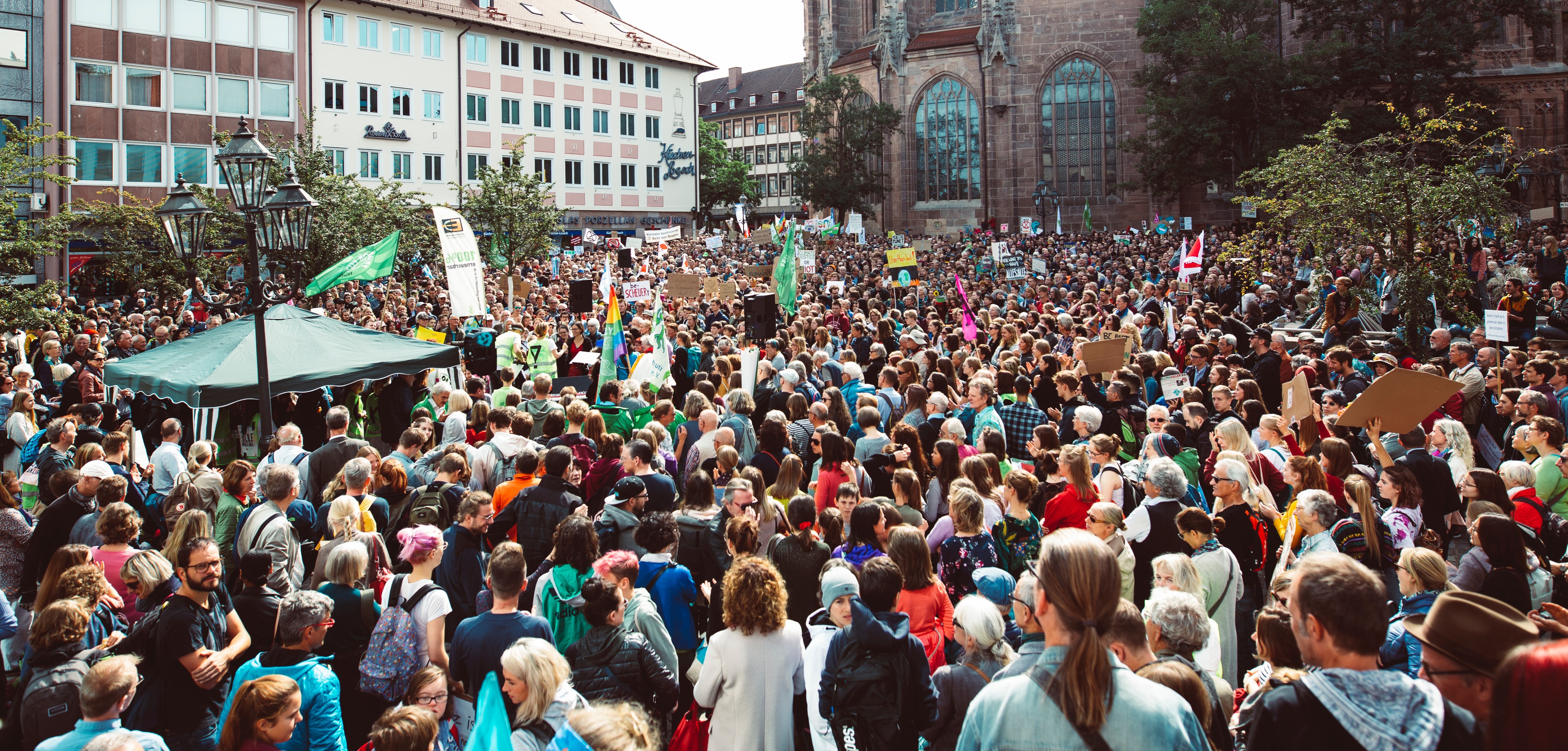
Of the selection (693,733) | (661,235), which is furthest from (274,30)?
(693,733)

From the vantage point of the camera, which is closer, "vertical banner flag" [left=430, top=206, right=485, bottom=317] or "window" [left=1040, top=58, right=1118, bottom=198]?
"vertical banner flag" [left=430, top=206, right=485, bottom=317]

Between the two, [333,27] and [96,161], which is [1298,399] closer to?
[96,161]

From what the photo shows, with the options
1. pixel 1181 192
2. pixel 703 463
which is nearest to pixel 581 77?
pixel 1181 192

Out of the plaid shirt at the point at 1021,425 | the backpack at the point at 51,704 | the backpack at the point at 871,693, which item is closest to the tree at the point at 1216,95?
the plaid shirt at the point at 1021,425

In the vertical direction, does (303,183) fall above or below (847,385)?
above

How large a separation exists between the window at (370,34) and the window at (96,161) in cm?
1066

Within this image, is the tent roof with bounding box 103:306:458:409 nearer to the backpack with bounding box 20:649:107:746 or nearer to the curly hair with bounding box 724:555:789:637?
the backpack with bounding box 20:649:107:746

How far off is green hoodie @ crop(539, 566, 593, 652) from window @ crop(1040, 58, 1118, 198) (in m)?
49.0

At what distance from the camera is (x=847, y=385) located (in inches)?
424

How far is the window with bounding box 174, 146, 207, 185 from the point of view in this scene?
120 feet

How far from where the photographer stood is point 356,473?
21.7 ft

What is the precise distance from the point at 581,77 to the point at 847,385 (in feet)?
144

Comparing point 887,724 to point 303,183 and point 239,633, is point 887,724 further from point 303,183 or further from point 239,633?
point 303,183

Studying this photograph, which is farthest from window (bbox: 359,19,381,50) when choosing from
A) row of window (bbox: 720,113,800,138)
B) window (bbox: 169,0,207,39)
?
row of window (bbox: 720,113,800,138)
